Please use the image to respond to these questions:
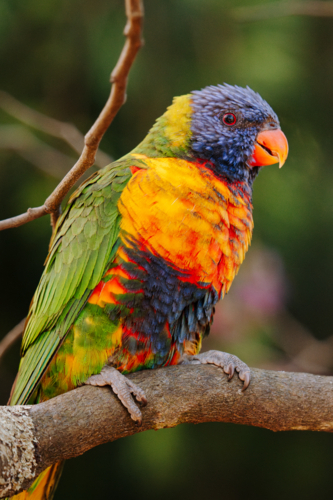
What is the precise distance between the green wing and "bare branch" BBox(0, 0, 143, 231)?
231mm

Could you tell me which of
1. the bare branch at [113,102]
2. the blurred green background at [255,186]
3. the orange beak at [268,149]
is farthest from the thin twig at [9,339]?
the blurred green background at [255,186]

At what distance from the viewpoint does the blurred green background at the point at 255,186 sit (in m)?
3.55

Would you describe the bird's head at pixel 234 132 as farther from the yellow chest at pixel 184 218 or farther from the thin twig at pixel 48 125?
the thin twig at pixel 48 125

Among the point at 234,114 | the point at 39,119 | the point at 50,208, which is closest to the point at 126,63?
the point at 50,208

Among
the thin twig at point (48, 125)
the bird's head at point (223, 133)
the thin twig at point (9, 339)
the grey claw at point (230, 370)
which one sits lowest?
the thin twig at point (9, 339)

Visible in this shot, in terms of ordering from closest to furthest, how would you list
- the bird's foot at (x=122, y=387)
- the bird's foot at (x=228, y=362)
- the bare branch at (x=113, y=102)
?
the bare branch at (x=113, y=102) < the bird's foot at (x=122, y=387) < the bird's foot at (x=228, y=362)

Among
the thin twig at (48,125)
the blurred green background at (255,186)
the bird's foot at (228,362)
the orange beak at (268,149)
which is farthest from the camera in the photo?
the blurred green background at (255,186)

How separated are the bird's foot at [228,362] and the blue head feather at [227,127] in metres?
0.76

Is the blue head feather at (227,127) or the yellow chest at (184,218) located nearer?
the yellow chest at (184,218)

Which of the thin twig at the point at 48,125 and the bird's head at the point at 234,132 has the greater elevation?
the bird's head at the point at 234,132

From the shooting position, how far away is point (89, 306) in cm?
181

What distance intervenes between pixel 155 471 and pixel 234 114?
2.74 m

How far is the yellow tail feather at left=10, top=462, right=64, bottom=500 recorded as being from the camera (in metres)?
1.96

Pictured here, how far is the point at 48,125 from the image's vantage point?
9.78 ft
